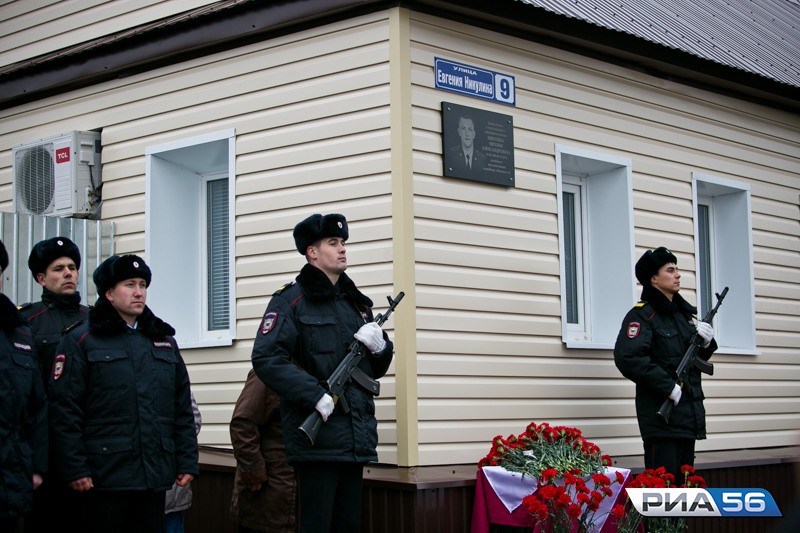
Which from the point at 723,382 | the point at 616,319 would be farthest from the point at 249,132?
the point at 723,382

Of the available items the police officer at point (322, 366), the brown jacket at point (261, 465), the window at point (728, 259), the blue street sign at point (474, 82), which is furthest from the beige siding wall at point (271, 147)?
the window at point (728, 259)

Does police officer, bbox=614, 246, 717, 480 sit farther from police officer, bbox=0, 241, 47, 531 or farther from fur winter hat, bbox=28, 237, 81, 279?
police officer, bbox=0, 241, 47, 531

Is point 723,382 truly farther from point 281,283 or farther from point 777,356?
point 281,283

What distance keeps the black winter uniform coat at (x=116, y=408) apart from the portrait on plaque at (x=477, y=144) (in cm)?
274

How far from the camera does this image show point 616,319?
9992 millimetres

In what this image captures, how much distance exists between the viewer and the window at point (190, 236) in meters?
9.69

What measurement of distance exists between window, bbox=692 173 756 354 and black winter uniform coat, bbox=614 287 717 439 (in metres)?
2.45

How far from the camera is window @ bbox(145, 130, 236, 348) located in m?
9.69

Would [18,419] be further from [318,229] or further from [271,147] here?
[271,147]

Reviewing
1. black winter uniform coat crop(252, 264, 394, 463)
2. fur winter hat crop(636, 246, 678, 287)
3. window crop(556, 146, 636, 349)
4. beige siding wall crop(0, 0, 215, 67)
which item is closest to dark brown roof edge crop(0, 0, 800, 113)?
beige siding wall crop(0, 0, 215, 67)

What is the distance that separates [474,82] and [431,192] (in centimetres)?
101

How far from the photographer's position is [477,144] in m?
8.73

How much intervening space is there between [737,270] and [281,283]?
4911 millimetres

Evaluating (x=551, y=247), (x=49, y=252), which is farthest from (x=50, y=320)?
(x=551, y=247)
